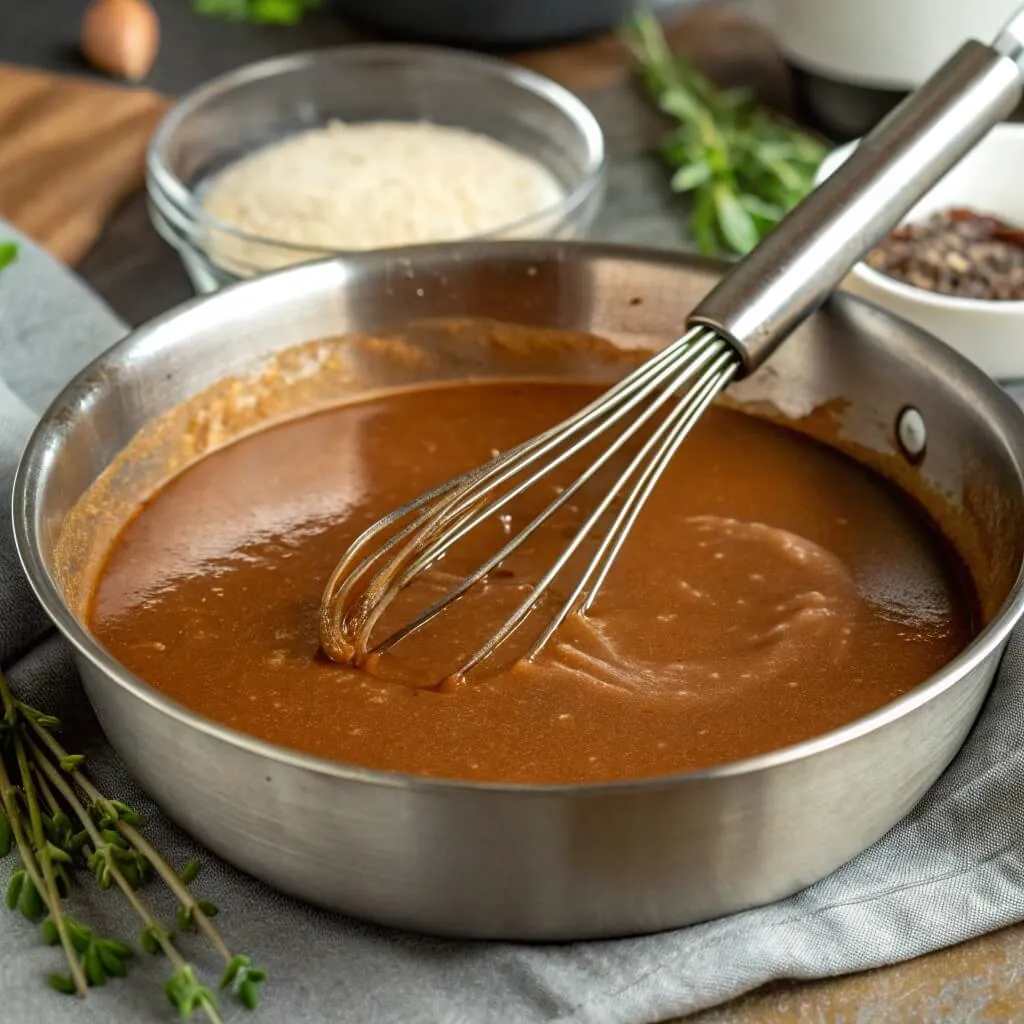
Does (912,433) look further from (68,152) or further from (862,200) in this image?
(68,152)

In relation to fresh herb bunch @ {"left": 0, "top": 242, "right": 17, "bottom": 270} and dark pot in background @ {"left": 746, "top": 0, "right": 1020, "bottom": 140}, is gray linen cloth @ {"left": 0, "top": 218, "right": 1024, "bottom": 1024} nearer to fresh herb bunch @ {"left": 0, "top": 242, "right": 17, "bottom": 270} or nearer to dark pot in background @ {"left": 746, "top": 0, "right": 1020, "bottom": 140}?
fresh herb bunch @ {"left": 0, "top": 242, "right": 17, "bottom": 270}

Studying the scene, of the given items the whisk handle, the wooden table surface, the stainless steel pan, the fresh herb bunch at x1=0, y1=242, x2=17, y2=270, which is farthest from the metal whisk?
the fresh herb bunch at x1=0, y1=242, x2=17, y2=270

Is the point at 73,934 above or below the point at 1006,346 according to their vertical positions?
below

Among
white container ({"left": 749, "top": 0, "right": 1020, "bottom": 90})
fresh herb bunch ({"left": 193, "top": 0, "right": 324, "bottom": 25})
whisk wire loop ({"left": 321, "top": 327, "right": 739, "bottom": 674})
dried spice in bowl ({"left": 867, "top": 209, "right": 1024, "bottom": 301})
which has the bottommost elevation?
fresh herb bunch ({"left": 193, "top": 0, "right": 324, "bottom": 25})

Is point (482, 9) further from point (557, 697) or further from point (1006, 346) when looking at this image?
point (557, 697)

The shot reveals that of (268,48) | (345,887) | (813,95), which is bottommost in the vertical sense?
(268,48)

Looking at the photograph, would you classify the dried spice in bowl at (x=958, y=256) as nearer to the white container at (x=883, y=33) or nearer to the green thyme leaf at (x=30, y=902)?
the white container at (x=883, y=33)

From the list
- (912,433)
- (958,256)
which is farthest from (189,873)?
(958,256)

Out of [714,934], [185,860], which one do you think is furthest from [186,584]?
[714,934]
